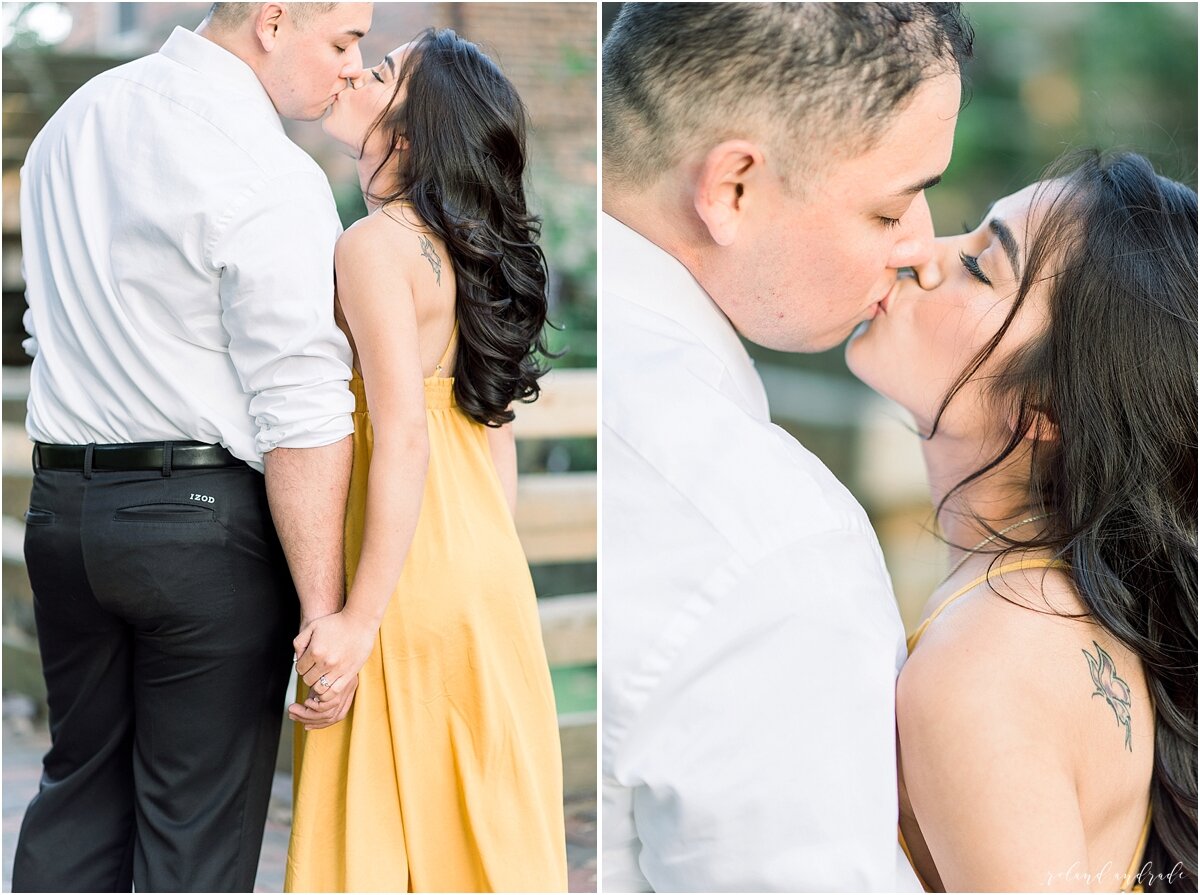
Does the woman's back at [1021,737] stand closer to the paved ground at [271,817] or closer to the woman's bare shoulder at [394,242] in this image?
the woman's bare shoulder at [394,242]

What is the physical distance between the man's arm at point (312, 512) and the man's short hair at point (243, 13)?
2.43 feet

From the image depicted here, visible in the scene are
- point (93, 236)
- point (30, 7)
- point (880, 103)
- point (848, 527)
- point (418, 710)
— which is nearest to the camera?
point (848, 527)

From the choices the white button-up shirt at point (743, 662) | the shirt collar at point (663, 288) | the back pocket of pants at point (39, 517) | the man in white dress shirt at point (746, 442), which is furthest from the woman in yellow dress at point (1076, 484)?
the back pocket of pants at point (39, 517)

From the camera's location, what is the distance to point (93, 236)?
5.53 ft

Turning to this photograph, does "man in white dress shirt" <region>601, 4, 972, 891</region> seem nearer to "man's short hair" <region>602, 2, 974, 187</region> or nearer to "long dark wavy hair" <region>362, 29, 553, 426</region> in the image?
"man's short hair" <region>602, 2, 974, 187</region>

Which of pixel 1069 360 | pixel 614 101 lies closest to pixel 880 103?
pixel 614 101

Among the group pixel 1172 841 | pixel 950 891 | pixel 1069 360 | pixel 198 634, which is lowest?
pixel 1172 841

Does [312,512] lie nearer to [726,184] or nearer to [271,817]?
[726,184]

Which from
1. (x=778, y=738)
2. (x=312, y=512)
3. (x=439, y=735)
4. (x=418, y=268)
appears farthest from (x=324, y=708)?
(x=778, y=738)

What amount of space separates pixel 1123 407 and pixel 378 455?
122cm

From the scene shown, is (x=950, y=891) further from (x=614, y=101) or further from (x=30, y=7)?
(x=30, y=7)

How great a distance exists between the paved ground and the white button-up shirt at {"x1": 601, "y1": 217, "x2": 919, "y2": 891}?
62.2 inches

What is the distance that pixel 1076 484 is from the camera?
5.35 feet

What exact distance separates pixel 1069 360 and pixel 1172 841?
33.6 inches
